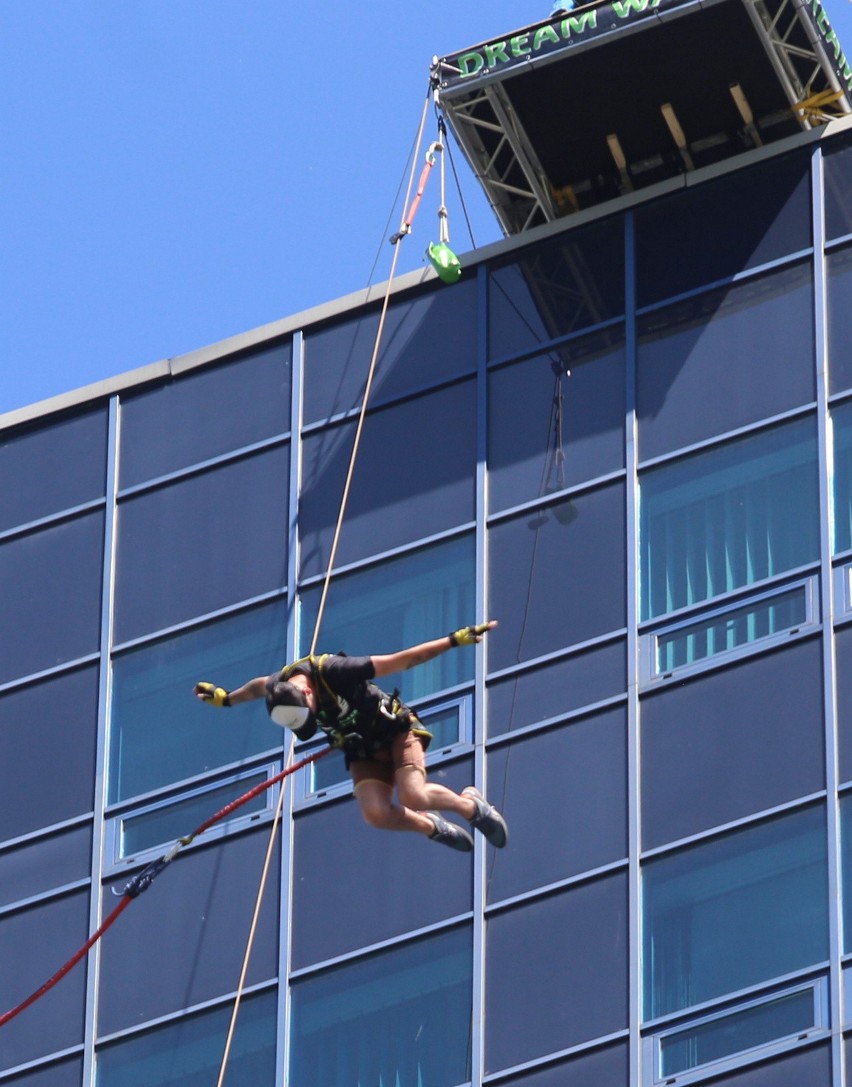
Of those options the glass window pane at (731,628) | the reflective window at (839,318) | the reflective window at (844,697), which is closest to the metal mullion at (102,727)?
the glass window pane at (731,628)

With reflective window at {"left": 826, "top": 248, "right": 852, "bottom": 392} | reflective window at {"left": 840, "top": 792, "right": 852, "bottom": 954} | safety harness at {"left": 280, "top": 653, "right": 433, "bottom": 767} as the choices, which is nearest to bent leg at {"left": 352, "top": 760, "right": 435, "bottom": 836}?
safety harness at {"left": 280, "top": 653, "right": 433, "bottom": 767}

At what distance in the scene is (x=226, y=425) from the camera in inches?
1205

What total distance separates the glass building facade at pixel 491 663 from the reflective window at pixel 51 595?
3cm

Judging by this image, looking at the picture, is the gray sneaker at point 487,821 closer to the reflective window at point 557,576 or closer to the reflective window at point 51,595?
the reflective window at point 557,576

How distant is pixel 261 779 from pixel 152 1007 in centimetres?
224

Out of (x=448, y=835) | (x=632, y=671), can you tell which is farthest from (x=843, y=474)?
(x=448, y=835)

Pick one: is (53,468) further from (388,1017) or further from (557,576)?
(388,1017)

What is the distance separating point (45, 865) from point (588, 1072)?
237 inches

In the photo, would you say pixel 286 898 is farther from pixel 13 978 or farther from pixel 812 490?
pixel 812 490

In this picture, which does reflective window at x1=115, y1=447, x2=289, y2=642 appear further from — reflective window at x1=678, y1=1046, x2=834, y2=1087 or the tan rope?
reflective window at x1=678, y1=1046, x2=834, y2=1087

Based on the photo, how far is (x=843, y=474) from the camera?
90.7 feet

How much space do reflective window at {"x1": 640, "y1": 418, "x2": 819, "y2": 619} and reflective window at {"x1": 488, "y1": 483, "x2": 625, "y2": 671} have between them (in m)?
0.28

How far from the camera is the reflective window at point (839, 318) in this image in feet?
91.7

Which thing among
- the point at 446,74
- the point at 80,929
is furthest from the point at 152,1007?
the point at 446,74
